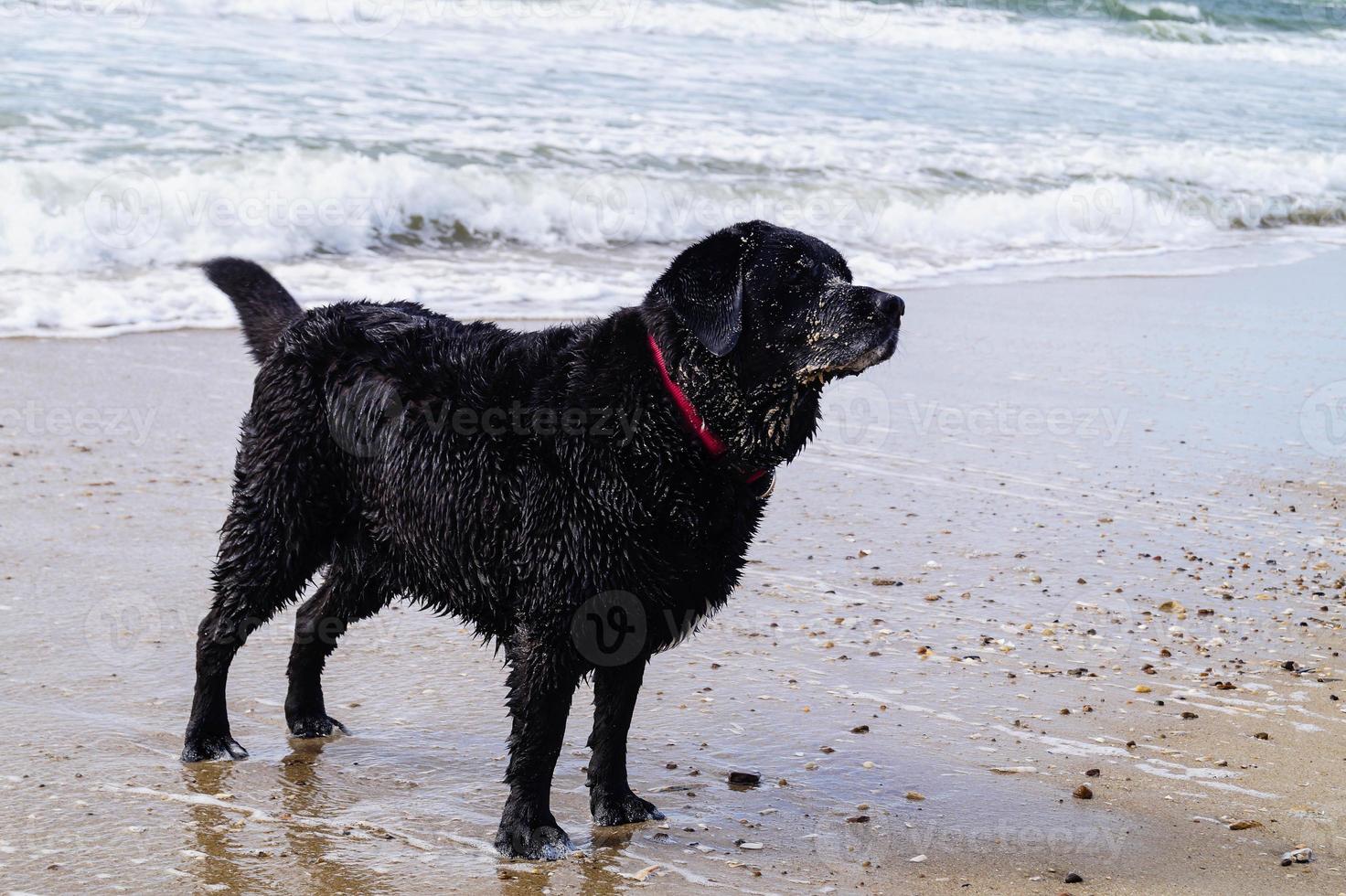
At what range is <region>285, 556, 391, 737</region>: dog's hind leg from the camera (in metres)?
3.97

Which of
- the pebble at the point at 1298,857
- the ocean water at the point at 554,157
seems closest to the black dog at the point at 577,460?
the pebble at the point at 1298,857

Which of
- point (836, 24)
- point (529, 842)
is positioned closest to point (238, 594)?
point (529, 842)

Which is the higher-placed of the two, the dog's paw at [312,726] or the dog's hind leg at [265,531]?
the dog's hind leg at [265,531]

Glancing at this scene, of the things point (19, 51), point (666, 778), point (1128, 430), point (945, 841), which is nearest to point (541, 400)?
point (666, 778)

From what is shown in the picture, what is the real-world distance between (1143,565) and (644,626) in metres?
2.95

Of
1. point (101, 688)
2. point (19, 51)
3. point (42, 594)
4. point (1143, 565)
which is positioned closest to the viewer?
point (101, 688)

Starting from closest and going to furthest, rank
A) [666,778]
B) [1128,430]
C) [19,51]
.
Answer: [666,778]
[1128,430]
[19,51]

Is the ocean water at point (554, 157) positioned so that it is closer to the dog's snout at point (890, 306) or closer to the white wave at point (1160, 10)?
the dog's snout at point (890, 306)

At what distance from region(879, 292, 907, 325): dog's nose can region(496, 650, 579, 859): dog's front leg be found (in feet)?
3.89

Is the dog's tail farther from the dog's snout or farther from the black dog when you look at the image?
Answer: the dog's snout

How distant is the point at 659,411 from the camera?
11.0 ft

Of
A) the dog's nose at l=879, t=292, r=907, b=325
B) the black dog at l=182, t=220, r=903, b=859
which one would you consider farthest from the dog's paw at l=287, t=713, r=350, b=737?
the dog's nose at l=879, t=292, r=907, b=325

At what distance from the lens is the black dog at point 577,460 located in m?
3.35

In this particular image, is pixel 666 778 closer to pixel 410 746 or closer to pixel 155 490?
pixel 410 746
